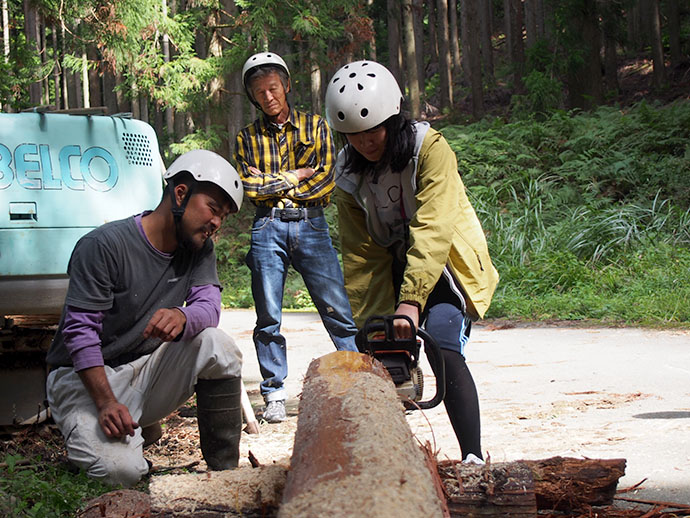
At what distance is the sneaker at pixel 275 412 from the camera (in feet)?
18.9

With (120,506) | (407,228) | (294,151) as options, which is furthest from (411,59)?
(120,506)

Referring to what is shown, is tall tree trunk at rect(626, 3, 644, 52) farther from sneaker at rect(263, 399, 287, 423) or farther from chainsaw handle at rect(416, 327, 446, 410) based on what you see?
chainsaw handle at rect(416, 327, 446, 410)

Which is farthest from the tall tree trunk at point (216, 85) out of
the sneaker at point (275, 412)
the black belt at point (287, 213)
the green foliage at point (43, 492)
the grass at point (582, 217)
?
the green foliage at point (43, 492)

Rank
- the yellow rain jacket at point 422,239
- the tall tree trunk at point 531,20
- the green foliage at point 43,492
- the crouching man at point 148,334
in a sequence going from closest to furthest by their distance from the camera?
the green foliage at point 43,492 < the yellow rain jacket at point 422,239 < the crouching man at point 148,334 < the tall tree trunk at point 531,20

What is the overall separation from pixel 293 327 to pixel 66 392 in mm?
7475

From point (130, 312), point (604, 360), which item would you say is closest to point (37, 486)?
point (130, 312)

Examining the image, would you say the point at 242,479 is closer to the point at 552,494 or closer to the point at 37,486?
the point at 552,494

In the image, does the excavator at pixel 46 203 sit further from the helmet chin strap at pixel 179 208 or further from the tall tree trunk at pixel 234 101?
the tall tree trunk at pixel 234 101

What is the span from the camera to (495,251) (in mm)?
13484

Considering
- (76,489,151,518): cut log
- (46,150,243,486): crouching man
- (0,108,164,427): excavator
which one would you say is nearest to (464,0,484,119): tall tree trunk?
(0,108,164,427): excavator

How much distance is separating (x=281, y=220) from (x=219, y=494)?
360 cm

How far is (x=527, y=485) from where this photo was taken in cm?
287

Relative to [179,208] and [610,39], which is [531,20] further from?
[179,208]

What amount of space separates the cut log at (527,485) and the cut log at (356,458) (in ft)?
1.18
